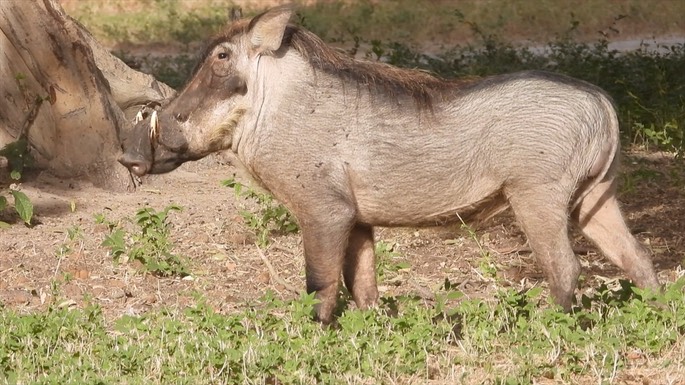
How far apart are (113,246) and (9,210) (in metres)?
1.10

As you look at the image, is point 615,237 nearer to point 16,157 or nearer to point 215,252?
point 215,252

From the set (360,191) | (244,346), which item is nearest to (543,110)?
(360,191)

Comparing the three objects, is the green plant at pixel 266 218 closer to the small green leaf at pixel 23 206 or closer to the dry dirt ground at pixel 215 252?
the dry dirt ground at pixel 215 252

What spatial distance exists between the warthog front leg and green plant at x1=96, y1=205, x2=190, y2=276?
4.25 feet

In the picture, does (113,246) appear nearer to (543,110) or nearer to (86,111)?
(86,111)

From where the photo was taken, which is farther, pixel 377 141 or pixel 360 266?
pixel 360 266

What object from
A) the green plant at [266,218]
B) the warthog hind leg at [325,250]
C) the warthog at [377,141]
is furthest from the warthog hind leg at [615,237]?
the green plant at [266,218]

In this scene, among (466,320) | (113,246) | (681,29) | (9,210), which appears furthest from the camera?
(681,29)

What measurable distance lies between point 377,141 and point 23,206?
259cm

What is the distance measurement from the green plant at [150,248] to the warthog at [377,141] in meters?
1.17

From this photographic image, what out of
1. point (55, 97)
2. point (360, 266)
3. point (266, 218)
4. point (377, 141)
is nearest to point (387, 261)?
point (266, 218)

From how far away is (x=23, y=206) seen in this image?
7352 millimetres

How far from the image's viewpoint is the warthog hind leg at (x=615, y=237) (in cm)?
582

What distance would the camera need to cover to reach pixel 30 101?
8242 millimetres
